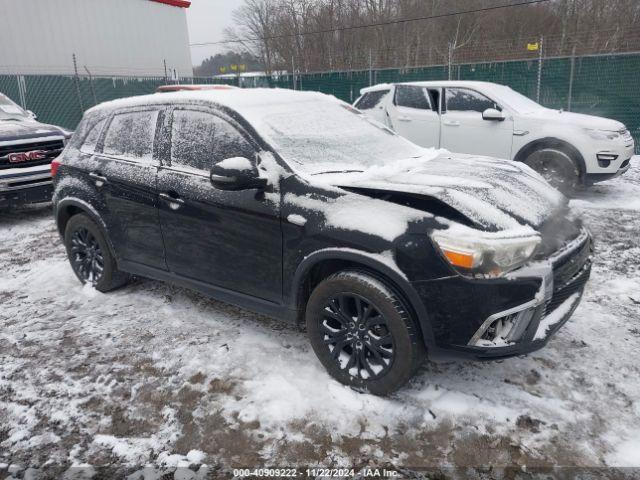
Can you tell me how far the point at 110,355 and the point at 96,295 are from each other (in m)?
1.20

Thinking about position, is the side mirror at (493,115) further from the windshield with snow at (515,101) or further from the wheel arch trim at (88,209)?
the wheel arch trim at (88,209)

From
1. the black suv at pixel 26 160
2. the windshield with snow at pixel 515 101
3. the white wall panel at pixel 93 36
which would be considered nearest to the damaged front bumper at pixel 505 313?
the windshield with snow at pixel 515 101

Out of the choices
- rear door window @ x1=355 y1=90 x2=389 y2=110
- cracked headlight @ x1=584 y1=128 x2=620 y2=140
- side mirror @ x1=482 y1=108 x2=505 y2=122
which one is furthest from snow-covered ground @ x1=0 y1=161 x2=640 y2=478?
rear door window @ x1=355 y1=90 x2=389 y2=110

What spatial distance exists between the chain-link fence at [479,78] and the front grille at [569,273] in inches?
401

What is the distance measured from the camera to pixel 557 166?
23.9ft

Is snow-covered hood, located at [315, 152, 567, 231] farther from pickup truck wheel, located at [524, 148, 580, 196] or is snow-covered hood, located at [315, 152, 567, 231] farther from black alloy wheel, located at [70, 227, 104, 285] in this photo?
pickup truck wheel, located at [524, 148, 580, 196]

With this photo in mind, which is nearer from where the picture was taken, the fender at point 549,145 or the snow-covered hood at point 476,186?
the snow-covered hood at point 476,186

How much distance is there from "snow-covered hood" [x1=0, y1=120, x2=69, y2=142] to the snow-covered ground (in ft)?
12.8

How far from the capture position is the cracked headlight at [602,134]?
695cm

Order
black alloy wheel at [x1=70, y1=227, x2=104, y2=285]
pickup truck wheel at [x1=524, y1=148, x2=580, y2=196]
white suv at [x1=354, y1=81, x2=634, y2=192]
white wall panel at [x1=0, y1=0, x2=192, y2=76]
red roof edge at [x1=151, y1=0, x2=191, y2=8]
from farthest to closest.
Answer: red roof edge at [x1=151, y1=0, x2=191, y2=8] → white wall panel at [x1=0, y1=0, x2=192, y2=76] → pickup truck wheel at [x1=524, y1=148, x2=580, y2=196] → white suv at [x1=354, y1=81, x2=634, y2=192] → black alloy wheel at [x1=70, y1=227, x2=104, y2=285]

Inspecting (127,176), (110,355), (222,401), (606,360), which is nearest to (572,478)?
(606,360)

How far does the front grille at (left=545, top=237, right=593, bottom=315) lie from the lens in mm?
2578

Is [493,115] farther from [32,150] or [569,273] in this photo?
[32,150]

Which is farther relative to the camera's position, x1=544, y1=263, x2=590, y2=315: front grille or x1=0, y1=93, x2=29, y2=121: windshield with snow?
x1=0, y1=93, x2=29, y2=121: windshield with snow
